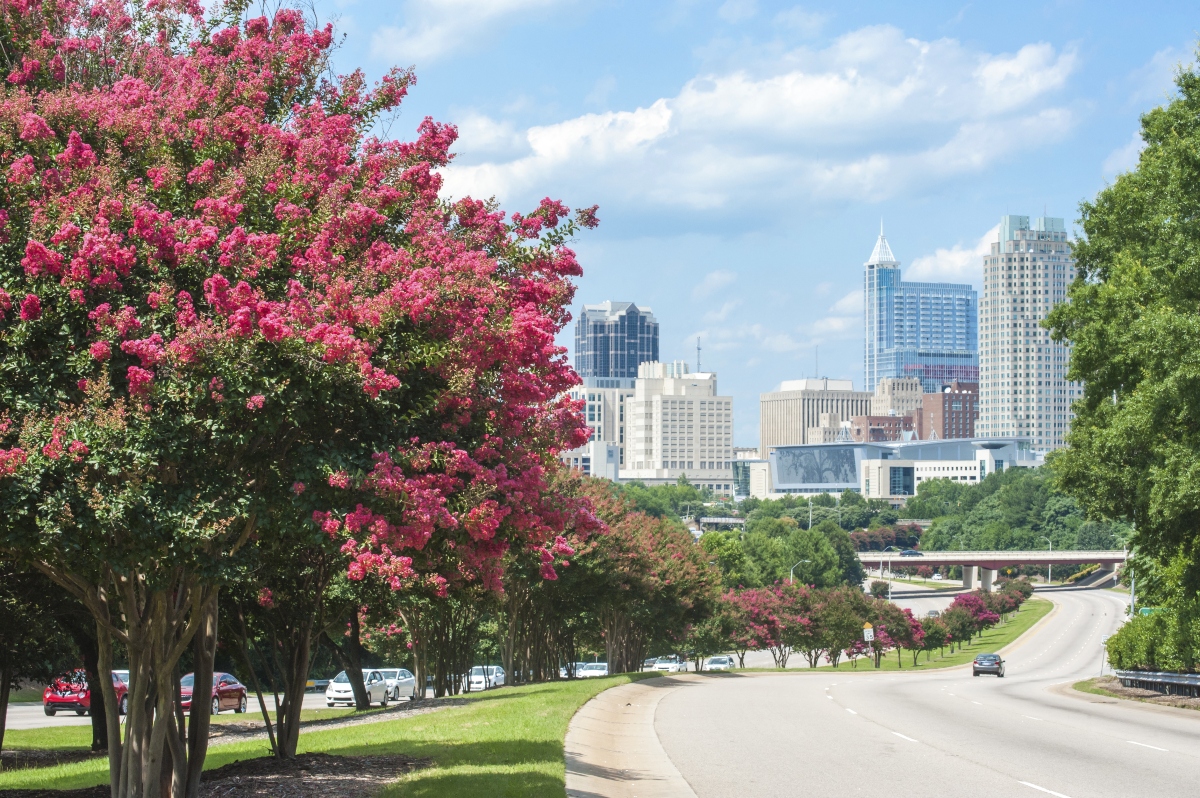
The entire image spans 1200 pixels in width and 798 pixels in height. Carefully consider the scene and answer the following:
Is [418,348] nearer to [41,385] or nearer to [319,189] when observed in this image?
[319,189]

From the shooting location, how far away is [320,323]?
9.64m

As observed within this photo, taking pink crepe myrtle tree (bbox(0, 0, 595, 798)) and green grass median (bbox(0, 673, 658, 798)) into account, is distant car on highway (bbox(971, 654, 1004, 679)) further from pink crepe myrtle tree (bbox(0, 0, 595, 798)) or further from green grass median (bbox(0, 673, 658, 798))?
pink crepe myrtle tree (bbox(0, 0, 595, 798))

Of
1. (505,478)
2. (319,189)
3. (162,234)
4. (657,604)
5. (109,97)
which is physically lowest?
(657,604)

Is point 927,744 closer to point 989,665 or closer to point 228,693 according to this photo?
point 228,693

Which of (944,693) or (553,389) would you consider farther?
(944,693)

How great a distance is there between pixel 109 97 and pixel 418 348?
12.3ft

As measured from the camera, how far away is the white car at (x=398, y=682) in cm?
4544

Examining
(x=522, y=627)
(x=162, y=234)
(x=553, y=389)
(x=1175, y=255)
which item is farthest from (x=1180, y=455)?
(x=522, y=627)

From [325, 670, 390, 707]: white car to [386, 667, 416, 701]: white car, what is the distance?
492mm

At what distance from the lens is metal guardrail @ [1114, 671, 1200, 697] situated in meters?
31.3

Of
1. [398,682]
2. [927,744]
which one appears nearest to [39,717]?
[398,682]

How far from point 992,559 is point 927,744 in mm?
154453

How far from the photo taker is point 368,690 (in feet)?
139

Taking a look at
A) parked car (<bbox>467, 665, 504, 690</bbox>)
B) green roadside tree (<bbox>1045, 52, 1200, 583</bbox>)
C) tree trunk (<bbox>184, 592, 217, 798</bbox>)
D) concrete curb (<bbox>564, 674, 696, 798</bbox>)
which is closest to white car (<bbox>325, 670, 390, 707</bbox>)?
concrete curb (<bbox>564, 674, 696, 798</bbox>)
